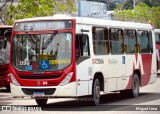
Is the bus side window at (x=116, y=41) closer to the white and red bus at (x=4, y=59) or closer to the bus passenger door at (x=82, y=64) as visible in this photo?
the bus passenger door at (x=82, y=64)

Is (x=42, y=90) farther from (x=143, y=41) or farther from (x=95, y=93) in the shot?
(x=143, y=41)

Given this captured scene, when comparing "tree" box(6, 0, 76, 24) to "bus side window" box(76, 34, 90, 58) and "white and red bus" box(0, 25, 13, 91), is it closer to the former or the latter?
"white and red bus" box(0, 25, 13, 91)

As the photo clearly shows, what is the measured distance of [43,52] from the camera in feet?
61.1

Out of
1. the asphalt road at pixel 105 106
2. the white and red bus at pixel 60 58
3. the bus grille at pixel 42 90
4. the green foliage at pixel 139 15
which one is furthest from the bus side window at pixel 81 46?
the green foliage at pixel 139 15

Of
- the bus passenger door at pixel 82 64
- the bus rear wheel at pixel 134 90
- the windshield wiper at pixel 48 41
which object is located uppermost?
the windshield wiper at pixel 48 41

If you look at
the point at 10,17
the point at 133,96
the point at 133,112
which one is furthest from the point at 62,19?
the point at 10,17

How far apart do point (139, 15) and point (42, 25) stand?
71343 mm

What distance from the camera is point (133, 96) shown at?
2331 centimetres

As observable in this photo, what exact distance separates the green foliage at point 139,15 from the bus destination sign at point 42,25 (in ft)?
226

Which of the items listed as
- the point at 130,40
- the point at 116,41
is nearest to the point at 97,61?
the point at 116,41

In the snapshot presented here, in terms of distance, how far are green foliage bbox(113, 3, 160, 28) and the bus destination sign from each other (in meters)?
68.8

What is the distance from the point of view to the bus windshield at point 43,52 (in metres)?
18.4

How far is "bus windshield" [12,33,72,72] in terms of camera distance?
18.4 metres

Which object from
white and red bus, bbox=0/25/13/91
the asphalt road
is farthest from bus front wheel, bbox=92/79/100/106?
white and red bus, bbox=0/25/13/91
